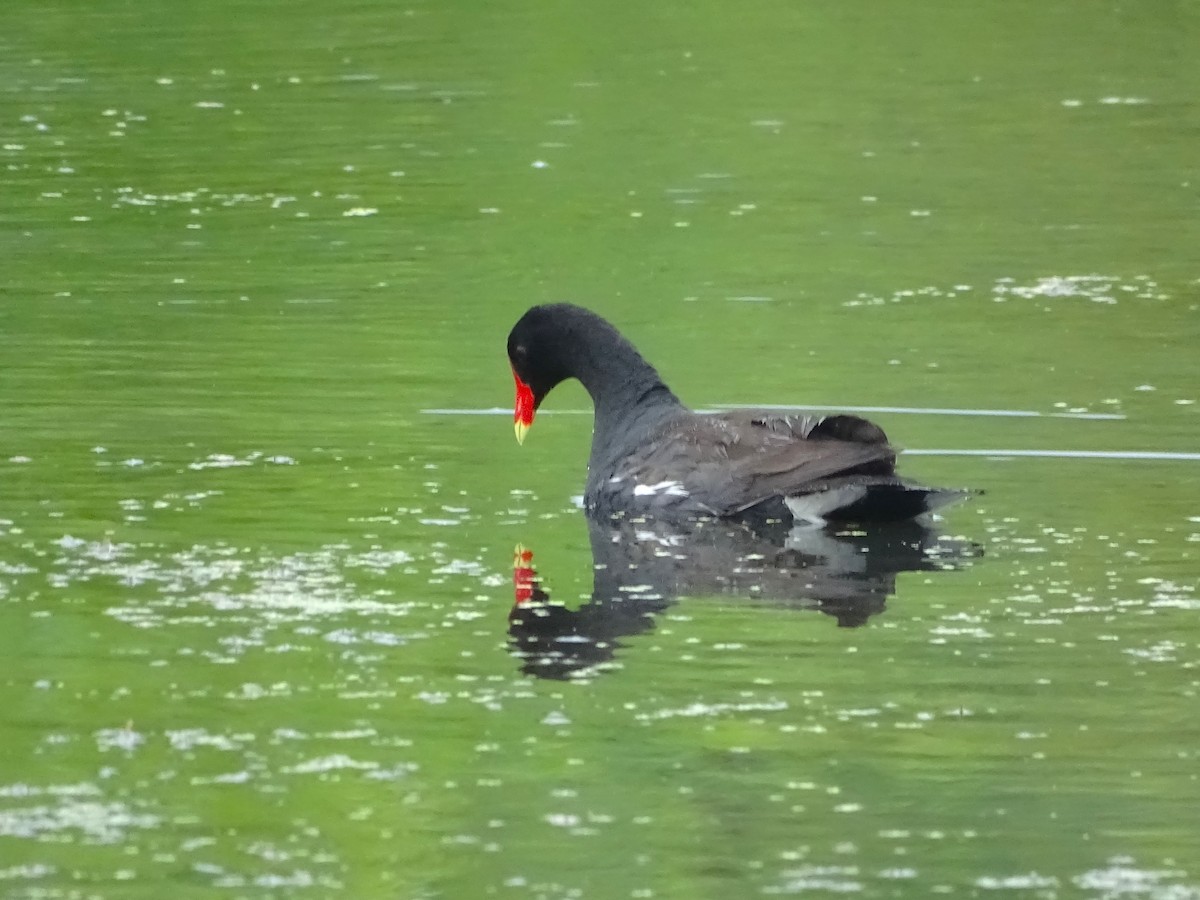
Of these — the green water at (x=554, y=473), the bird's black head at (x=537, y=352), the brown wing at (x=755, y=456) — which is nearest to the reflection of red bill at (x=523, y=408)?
the bird's black head at (x=537, y=352)

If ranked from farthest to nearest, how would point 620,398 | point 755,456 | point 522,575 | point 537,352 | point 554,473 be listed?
point 537,352 → point 554,473 → point 620,398 → point 755,456 → point 522,575

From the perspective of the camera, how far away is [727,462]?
10.4 meters

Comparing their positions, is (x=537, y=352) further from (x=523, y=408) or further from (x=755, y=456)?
(x=755, y=456)

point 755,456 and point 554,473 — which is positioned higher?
point 755,456

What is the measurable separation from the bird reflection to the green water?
12 cm

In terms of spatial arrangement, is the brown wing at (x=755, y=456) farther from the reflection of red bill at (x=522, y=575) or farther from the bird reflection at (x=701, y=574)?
the reflection of red bill at (x=522, y=575)

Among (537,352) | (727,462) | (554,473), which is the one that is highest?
(537,352)

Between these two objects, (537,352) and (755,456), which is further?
(537,352)

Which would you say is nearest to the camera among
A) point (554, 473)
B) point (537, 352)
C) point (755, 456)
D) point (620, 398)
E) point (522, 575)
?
point (522, 575)

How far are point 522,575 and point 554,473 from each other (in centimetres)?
229

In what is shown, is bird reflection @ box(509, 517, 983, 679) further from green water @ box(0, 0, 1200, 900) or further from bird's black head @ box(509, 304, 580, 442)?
bird's black head @ box(509, 304, 580, 442)

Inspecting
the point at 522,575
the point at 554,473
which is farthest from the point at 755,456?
the point at 554,473

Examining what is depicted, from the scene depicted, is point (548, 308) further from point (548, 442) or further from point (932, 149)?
point (932, 149)

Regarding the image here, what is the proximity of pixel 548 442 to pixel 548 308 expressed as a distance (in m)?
0.85
